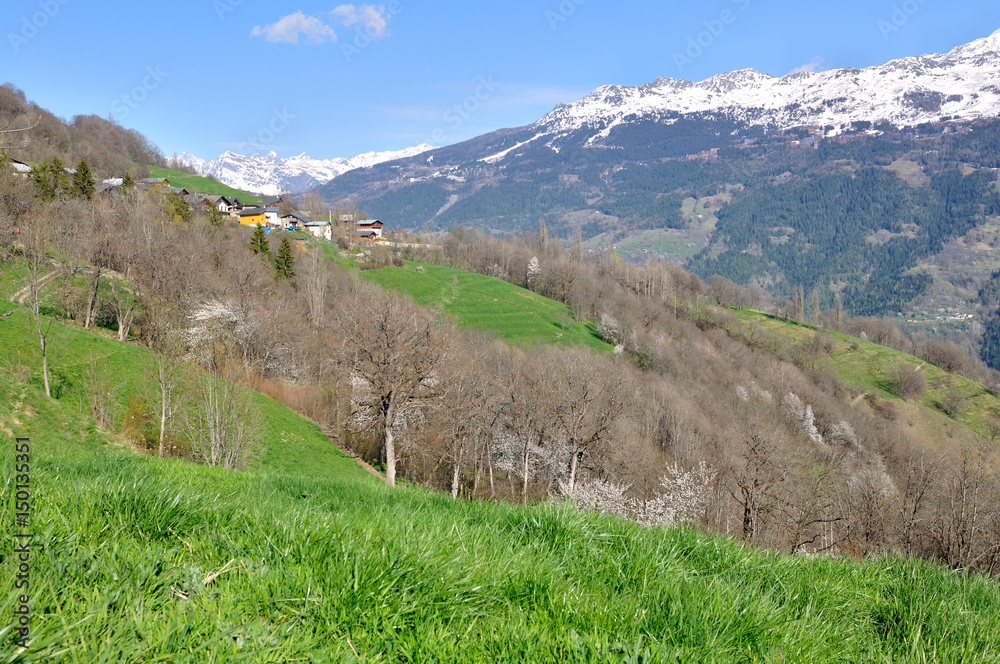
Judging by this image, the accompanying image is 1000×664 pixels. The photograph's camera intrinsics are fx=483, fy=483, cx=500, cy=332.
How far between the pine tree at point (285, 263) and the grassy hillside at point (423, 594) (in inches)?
2918

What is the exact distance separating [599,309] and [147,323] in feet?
288

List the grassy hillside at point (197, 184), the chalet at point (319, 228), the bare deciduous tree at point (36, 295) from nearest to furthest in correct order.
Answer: the bare deciduous tree at point (36, 295)
the chalet at point (319, 228)
the grassy hillside at point (197, 184)

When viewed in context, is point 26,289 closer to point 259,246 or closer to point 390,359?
point 390,359

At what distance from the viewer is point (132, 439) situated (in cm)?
2441

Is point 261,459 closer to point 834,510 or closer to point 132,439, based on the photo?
point 132,439

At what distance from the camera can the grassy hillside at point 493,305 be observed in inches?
3519

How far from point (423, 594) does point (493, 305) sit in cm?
9660

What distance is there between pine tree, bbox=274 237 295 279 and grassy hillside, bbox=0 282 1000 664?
74123mm

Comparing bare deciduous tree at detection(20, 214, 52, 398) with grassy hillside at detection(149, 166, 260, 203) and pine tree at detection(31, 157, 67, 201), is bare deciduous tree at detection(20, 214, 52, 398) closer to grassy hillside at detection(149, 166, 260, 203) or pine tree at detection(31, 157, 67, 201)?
pine tree at detection(31, 157, 67, 201)

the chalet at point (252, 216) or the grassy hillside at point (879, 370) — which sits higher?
the chalet at point (252, 216)

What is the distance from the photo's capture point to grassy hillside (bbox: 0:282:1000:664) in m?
2.14

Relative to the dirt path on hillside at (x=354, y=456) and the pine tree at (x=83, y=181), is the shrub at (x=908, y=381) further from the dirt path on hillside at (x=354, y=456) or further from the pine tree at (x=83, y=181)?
the pine tree at (x=83, y=181)

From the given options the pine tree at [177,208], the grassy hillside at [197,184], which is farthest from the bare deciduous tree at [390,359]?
the grassy hillside at [197,184]

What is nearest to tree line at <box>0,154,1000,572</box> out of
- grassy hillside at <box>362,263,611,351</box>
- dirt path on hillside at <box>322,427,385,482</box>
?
dirt path on hillside at <box>322,427,385,482</box>
